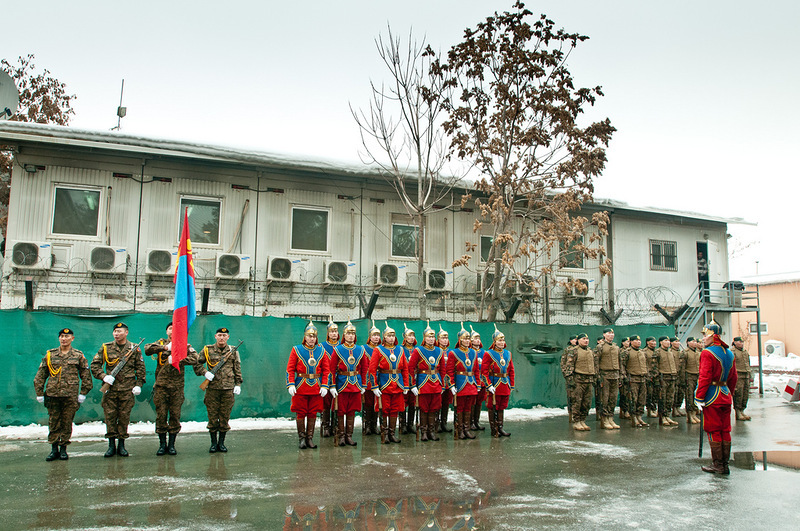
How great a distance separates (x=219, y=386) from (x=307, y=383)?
138cm

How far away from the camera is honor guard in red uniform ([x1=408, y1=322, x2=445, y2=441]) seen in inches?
421

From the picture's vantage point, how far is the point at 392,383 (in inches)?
412

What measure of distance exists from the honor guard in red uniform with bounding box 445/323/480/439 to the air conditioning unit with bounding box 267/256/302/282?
6.58 m

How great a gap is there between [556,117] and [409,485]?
1153cm

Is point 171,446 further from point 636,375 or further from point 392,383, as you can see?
point 636,375

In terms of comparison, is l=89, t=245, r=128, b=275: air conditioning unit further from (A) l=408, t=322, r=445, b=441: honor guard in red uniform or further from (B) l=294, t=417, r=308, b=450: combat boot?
(A) l=408, t=322, r=445, b=441: honor guard in red uniform

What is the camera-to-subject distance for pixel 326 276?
16.8 metres

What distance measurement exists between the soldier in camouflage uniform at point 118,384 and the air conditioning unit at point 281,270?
22.7 feet

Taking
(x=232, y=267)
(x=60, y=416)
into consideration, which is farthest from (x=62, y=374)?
(x=232, y=267)

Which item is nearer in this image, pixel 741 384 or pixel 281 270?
pixel 741 384

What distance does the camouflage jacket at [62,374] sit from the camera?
862 cm

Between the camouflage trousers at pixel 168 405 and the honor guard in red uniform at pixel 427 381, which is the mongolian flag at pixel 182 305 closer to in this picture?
the camouflage trousers at pixel 168 405

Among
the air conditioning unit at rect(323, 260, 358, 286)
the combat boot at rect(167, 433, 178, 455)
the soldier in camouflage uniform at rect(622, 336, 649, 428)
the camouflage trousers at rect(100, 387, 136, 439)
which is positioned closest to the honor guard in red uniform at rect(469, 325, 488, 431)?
the soldier in camouflage uniform at rect(622, 336, 649, 428)

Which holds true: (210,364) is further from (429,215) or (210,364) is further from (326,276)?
(429,215)
